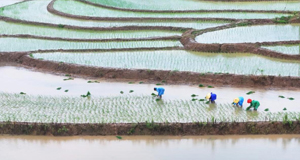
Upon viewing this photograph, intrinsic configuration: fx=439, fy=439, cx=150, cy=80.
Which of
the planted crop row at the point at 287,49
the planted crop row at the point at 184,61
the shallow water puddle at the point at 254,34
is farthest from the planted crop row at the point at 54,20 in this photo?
the planted crop row at the point at 287,49

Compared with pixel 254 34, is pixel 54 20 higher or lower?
higher

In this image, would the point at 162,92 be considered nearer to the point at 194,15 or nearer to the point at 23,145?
the point at 23,145

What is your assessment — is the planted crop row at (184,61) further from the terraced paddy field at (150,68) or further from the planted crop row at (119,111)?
the planted crop row at (119,111)

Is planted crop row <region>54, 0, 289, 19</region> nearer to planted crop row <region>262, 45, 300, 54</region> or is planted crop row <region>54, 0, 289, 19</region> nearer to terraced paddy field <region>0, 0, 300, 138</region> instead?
terraced paddy field <region>0, 0, 300, 138</region>

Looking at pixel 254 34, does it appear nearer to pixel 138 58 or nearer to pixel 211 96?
pixel 138 58

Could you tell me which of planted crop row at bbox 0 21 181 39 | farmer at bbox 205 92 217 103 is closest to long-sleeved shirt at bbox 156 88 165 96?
farmer at bbox 205 92 217 103

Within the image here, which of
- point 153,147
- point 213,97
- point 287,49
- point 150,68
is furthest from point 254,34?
point 153,147
